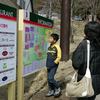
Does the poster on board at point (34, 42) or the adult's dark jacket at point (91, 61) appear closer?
the adult's dark jacket at point (91, 61)

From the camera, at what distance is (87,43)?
5.74 meters

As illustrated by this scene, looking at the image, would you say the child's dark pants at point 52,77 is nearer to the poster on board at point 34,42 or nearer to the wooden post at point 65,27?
the poster on board at point 34,42

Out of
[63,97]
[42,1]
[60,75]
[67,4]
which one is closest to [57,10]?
[42,1]

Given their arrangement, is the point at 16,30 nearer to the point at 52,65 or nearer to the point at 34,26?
the point at 34,26

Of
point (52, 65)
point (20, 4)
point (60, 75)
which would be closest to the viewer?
point (20, 4)

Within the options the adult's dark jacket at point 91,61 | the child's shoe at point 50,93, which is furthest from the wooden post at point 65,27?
the adult's dark jacket at point 91,61

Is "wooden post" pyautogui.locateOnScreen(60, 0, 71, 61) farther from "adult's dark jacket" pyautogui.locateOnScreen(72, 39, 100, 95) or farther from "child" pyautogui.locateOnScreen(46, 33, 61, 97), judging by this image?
"adult's dark jacket" pyautogui.locateOnScreen(72, 39, 100, 95)

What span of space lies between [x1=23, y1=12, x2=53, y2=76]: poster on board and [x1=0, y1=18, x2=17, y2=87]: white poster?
0.54m

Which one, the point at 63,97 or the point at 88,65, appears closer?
the point at 88,65

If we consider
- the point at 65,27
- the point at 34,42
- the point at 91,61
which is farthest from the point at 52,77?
the point at 65,27

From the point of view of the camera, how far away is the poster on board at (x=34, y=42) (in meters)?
7.64

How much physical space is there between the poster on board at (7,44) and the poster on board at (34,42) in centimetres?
54

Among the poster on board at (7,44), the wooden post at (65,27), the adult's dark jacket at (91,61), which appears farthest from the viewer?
the wooden post at (65,27)

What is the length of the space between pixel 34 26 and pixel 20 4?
0.59 m
